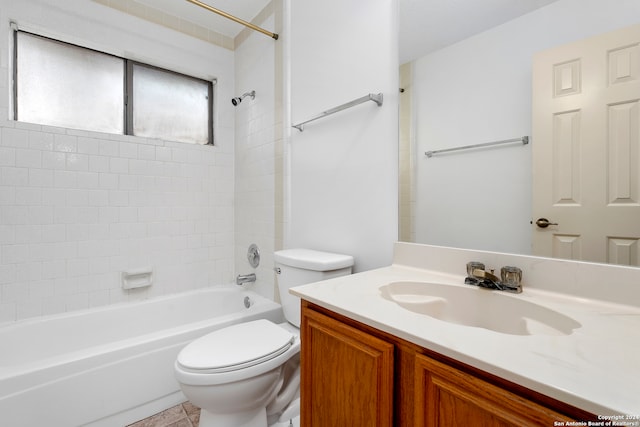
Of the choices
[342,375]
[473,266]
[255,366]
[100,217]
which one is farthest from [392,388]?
[100,217]

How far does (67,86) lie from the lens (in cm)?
195

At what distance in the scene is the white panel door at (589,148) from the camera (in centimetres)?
74

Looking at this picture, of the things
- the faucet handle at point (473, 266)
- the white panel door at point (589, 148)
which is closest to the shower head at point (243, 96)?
the white panel door at point (589, 148)

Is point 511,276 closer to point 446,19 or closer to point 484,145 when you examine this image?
point 484,145

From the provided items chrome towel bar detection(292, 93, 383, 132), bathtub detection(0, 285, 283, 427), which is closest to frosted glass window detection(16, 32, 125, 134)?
bathtub detection(0, 285, 283, 427)

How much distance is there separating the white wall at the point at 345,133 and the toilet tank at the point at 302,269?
106 mm

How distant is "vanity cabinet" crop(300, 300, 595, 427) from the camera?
0.46m

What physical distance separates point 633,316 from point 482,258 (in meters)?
0.37

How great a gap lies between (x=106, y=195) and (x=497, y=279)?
7.62ft

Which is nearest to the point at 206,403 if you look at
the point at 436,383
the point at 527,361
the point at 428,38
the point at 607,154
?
the point at 436,383

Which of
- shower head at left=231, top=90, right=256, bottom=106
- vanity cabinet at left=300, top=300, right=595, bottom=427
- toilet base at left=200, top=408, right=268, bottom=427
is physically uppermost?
shower head at left=231, top=90, right=256, bottom=106

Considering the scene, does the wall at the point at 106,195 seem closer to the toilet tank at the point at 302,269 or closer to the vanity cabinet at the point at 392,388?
the toilet tank at the point at 302,269

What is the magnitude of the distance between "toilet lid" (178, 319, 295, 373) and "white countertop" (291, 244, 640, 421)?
49 centimetres

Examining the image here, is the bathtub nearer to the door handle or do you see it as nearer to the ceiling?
the door handle
